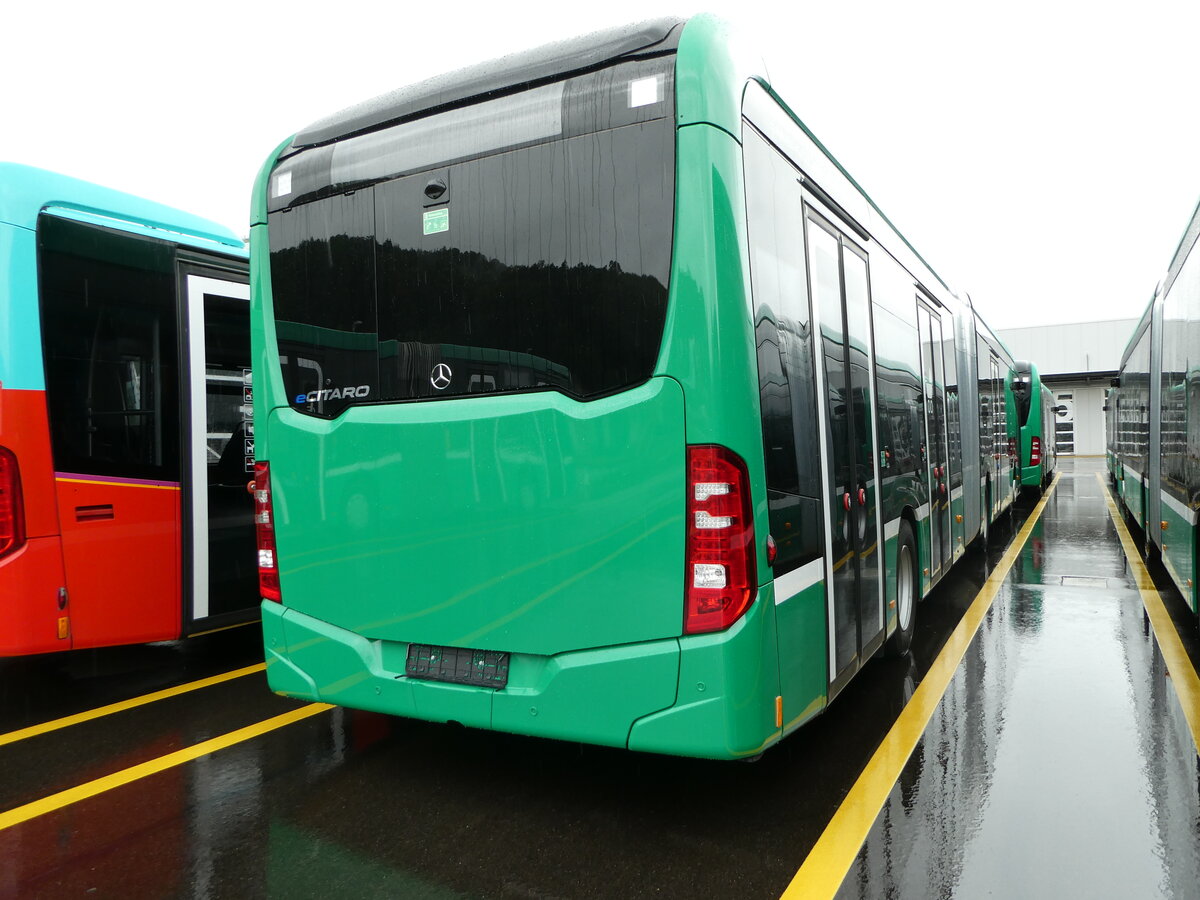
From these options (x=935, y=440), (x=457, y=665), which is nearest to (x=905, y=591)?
(x=935, y=440)

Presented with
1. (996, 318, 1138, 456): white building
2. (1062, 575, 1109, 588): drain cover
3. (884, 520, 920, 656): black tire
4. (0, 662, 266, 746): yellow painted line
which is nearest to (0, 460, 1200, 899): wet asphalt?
(0, 662, 266, 746): yellow painted line

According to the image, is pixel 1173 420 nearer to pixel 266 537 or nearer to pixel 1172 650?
pixel 1172 650

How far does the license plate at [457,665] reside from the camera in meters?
3.45

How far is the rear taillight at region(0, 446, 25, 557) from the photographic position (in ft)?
15.3

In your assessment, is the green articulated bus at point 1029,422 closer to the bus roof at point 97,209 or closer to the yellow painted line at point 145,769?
the bus roof at point 97,209

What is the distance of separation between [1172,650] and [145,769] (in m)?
6.87

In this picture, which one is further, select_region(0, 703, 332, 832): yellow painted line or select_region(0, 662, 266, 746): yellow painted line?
select_region(0, 662, 266, 746): yellow painted line

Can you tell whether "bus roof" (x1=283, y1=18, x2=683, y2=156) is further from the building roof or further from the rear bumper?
the building roof

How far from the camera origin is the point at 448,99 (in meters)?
3.63

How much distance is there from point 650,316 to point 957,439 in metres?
6.58

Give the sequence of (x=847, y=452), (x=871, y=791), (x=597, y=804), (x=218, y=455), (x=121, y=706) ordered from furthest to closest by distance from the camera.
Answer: (x=218, y=455), (x=121, y=706), (x=847, y=452), (x=871, y=791), (x=597, y=804)

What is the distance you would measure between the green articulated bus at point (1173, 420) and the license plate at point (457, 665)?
518 cm

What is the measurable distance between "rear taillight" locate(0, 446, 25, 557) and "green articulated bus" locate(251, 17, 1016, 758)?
1.62 m

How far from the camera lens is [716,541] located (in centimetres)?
304
